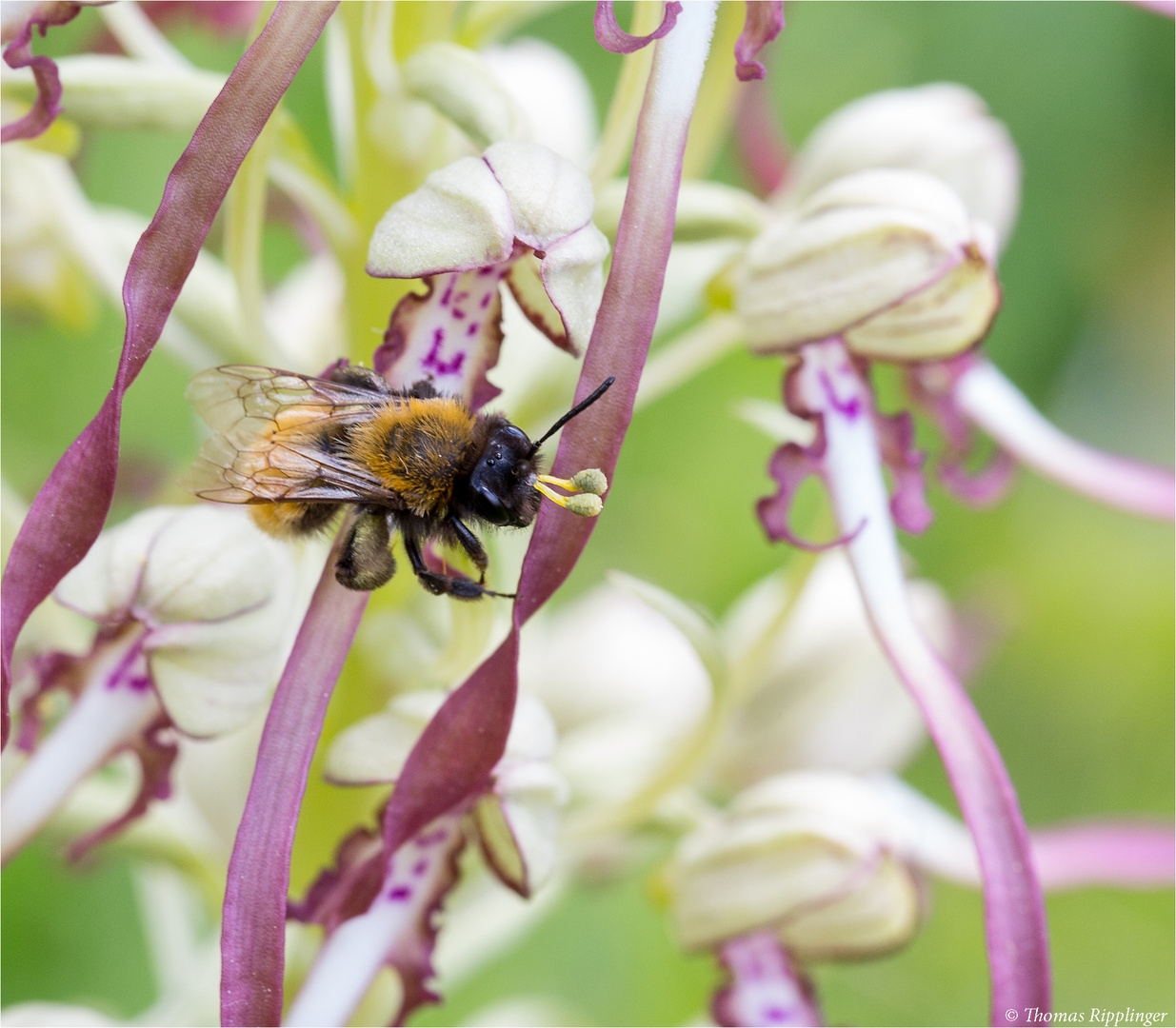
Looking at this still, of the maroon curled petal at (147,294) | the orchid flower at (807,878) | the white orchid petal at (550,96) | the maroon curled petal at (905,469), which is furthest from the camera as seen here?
the white orchid petal at (550,96)

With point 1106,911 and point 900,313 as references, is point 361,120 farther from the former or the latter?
point 1106,911

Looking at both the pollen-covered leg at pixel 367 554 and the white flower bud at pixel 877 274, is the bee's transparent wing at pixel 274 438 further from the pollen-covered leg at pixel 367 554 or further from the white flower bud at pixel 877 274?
the white flower bud at pixel 877 274

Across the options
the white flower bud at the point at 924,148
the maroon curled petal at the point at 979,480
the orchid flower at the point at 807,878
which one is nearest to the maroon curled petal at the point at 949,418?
the maroon curled petal at the point at 979,480

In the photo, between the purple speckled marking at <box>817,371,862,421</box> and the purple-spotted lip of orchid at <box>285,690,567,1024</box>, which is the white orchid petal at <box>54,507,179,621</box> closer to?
the purple-spotted lip of orchid at <box>285,690,567,1024</box>

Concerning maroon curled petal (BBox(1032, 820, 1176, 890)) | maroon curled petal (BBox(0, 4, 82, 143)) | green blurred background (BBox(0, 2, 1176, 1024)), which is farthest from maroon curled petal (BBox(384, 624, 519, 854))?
green blurred background (BBox(0, 2, 1176, 1024))

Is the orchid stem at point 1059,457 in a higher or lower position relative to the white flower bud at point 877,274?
higher

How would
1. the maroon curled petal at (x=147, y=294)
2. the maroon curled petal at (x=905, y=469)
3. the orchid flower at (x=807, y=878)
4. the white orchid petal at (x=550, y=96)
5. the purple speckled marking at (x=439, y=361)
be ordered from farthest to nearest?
1. the white orchid petal at (x=550, y=96)
2. the orchid flower at (x=807, y=878)
3. the maroon curled petal at (x=905, y=469)
4. the purple speckled marking at (x=439, y=361)
5. the maroon curled petal at (x=147, y=294)

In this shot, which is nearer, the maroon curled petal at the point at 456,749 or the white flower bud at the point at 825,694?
the maroon curled petal at the point at 456,749
